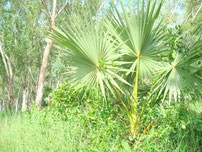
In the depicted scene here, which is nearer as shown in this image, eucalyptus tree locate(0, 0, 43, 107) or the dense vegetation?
the dense vegetation

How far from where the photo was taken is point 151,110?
341 cm

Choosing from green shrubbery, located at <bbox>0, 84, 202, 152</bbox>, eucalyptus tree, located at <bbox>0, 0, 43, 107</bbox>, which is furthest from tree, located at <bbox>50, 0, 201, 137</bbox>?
eucalyptus tree, located at <bbox>0, 0, 43, 107</bbox>

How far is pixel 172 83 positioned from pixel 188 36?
0.85m

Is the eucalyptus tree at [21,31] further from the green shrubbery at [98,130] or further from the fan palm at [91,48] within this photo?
the fan palm at [91,48]

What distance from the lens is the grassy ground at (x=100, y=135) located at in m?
2.93

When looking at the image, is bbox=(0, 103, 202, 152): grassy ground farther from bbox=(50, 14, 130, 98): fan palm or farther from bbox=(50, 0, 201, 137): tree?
bbox=(50, 14, 130, 98): fan palm

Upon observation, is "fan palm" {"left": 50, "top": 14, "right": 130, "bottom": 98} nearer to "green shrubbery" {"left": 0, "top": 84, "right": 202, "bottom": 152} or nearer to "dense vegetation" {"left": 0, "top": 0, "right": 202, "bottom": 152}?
"dense vegetation" {"left": 0, "top": 0, "right": 202, "bottom": 152}

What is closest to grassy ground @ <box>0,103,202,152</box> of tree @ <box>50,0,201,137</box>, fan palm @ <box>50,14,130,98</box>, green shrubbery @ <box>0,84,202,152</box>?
green shrubbery @ <box>0,84,202,152</box>

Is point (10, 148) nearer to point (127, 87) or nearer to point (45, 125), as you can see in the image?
point (45, 125)

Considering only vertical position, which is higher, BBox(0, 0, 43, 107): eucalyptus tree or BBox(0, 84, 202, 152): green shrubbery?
BBox(0, 0, 43, 107): eucalyptus tree

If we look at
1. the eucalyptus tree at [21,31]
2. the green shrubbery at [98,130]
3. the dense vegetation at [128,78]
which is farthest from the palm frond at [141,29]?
the eucalyptus tree at [21,31]

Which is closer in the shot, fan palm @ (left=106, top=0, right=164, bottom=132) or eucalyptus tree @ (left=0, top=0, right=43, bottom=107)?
fan palm @ (left=106, top=0, right=164, bottom=132)

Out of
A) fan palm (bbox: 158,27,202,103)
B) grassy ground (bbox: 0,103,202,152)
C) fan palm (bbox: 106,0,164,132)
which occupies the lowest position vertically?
grassy ground (bbox: 0,103,202,152)

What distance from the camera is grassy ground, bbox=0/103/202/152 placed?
2.93m
